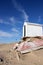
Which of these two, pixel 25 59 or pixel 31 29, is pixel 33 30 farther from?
pixel 25 59

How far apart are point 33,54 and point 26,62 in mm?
695

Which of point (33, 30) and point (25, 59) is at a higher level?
point (33, 30)

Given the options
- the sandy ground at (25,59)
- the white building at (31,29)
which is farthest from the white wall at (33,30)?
the sandy ground at (25,59)

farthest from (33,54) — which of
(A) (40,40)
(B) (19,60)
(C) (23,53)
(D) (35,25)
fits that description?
(D) (35,25)

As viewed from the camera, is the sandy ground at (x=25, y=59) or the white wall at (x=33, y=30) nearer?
the sandy ground at (x=25, y=59)

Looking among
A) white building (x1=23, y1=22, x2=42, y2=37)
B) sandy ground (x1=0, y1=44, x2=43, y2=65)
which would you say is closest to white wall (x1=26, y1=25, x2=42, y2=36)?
white building (x1=23, y1=22, x2=42, y2=37)

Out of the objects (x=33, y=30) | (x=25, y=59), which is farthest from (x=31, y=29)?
(x=25, y=59)

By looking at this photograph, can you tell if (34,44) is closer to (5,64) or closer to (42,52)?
(42,52)

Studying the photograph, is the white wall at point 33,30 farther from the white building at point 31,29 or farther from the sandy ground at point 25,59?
the sandy ground at point 25,59

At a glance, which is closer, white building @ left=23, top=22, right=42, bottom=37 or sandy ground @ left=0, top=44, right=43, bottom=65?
sandy ground @ left=0, top=44, right=43, bottom=65

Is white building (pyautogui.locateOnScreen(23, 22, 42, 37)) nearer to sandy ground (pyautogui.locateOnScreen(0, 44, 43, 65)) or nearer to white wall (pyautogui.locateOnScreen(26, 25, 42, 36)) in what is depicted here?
white wall (pyautogui.locateOnScreen(26, 25, 42, 36))

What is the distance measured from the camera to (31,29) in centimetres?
779

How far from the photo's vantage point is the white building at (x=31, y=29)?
7691 millimetres

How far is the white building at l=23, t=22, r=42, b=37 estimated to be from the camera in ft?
25.2
